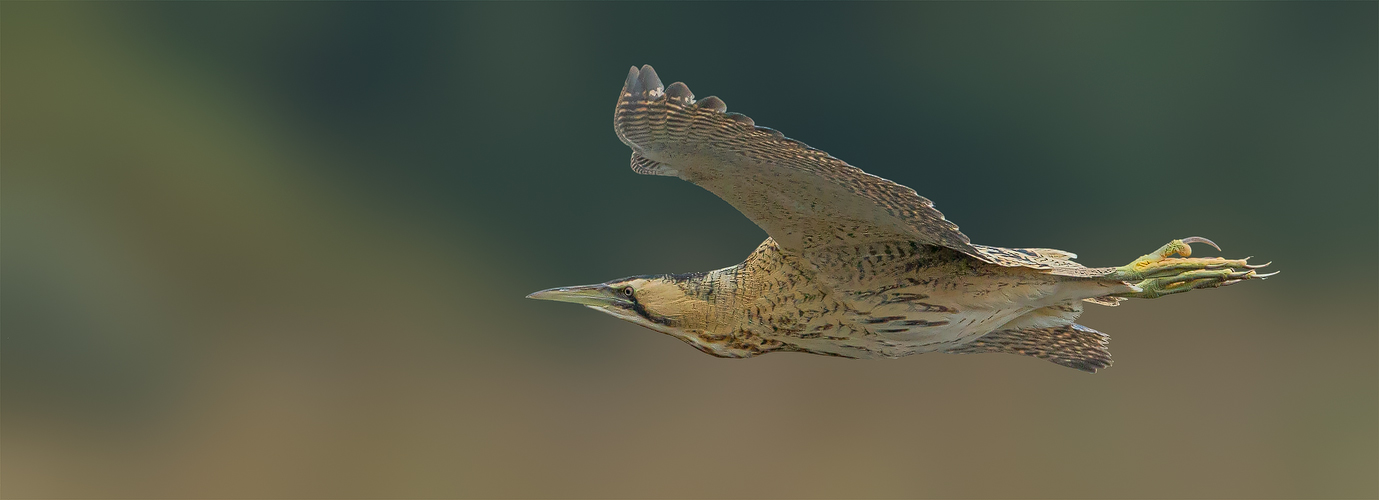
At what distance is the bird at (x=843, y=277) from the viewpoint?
242 centimetres

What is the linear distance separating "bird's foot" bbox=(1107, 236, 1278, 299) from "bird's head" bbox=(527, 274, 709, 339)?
1.10 metres

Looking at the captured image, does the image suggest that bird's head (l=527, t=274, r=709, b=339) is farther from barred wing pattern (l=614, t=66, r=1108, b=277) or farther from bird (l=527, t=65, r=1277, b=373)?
barred wing pattern (l=614, t=66, r=1108, b=277)

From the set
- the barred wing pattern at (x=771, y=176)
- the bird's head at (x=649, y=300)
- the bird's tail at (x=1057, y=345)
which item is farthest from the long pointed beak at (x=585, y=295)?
the bird's tail at (x=1057, y=345)

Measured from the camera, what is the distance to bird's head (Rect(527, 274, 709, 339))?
9.33ft

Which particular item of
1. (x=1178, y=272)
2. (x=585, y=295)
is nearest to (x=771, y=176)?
(x=585, y=295)

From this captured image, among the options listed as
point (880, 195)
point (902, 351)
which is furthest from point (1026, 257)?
point (880, 195)

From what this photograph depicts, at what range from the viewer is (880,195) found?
7.97 feet

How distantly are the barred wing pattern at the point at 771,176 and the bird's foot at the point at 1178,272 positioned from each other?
20 cm

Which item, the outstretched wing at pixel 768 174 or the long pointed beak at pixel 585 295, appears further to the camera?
the long pointed beak at pixel 585 295

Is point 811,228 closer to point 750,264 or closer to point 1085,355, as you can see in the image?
point 750,264

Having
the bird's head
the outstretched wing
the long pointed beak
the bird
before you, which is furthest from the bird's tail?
the long pointed beak

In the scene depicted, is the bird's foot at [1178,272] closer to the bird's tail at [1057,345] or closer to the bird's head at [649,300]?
the bird's tail at [1057,345]

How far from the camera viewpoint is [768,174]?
2420 millimetres

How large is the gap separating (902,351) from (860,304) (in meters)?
0.21
